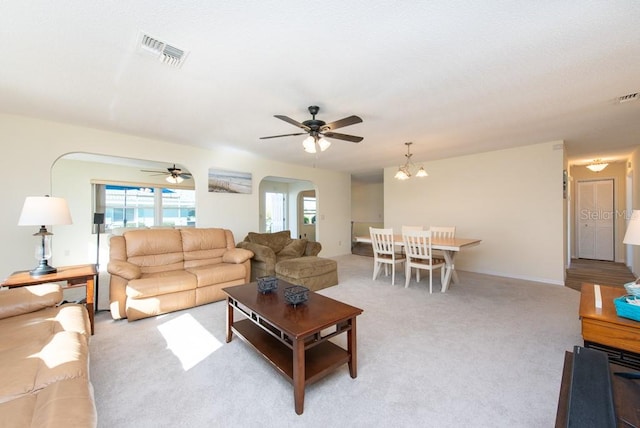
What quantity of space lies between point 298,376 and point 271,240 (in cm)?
334

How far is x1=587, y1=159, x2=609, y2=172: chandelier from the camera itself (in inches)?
214

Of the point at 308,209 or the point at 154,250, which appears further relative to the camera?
the point at 308,209

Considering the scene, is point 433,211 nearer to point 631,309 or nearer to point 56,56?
point 631,309

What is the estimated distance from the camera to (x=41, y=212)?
2396mm

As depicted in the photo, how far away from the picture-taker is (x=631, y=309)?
1.72 metres

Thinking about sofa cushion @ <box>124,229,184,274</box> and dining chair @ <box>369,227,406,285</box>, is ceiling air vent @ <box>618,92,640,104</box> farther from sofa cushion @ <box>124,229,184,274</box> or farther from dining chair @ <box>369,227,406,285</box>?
sofa cushion @ <box>124,229,184,274</box>

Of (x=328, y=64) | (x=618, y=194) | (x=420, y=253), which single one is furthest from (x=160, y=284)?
(x=618, y=194)

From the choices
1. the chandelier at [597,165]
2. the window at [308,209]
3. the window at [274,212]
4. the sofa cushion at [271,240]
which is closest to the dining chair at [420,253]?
the sofa cushion at [271,240]

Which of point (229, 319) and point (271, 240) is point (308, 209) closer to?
point (271, 240)

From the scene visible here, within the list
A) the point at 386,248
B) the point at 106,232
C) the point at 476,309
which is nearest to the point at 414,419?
the point at 476,309

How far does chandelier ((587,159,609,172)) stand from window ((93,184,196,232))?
9.51m

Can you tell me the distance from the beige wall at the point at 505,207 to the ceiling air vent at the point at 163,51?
5192mm

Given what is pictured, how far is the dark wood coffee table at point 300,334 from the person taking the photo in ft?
5.07

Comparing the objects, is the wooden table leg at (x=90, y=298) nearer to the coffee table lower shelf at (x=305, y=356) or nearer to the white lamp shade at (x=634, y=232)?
the coffee table lower shelf at (x=305, y=356)
